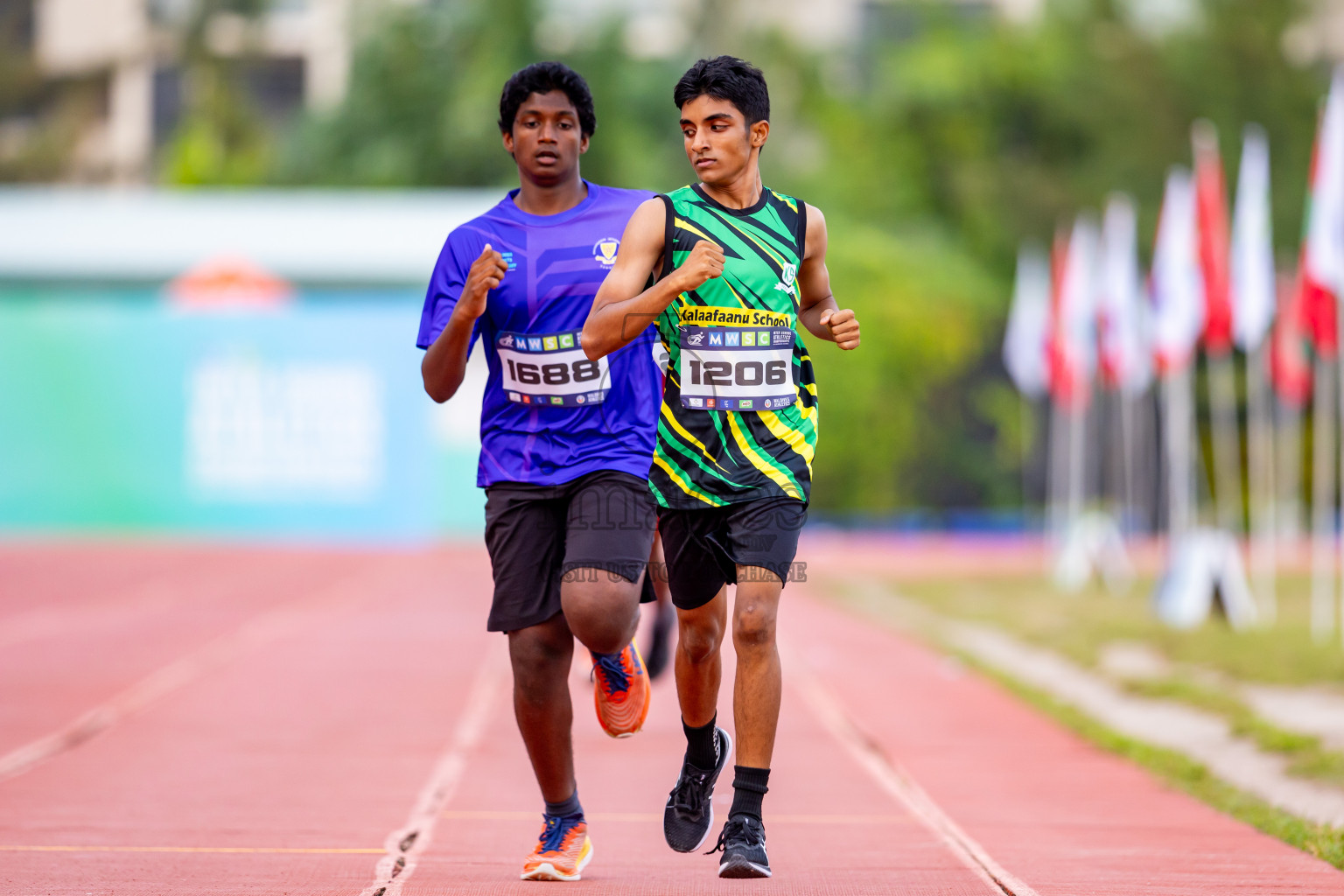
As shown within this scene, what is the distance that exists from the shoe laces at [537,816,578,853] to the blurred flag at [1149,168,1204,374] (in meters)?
12.5

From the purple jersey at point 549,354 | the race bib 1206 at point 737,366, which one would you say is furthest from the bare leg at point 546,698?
the race bib 1206 at point 737,366

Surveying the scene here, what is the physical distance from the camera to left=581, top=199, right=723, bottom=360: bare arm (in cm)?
453

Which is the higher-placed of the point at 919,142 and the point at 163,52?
the point at 163,52

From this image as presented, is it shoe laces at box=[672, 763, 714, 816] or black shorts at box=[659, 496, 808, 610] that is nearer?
black shorts at box=[659, 496, 808, 610]

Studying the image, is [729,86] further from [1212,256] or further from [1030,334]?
[1030,334]

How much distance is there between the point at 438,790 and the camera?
7262mm

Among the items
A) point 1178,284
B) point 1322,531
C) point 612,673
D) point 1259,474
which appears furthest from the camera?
point 1259,474

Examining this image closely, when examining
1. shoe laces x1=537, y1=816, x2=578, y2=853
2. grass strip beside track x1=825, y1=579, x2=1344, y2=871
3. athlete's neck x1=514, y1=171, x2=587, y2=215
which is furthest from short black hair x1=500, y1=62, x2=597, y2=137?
grass strip beside track x1=825, y1=579, x2=1344, y2=871

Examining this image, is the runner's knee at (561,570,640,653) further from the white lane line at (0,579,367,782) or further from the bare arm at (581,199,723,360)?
the white lane line at (0,579,367,782)

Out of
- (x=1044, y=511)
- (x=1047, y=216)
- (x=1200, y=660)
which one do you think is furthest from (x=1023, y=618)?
(x=1047, y=216)

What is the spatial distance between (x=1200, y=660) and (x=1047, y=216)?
30.5m

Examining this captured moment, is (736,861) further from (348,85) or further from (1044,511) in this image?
(348,85)

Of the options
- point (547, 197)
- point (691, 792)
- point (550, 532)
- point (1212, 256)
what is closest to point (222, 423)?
point (1212, 256)

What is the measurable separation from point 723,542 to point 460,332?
89 cm
